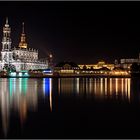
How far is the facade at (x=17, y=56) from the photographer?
358ft

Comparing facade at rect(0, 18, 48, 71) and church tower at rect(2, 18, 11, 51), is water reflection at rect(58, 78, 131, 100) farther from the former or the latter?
church tower at rect(2, 18, 11, 51)

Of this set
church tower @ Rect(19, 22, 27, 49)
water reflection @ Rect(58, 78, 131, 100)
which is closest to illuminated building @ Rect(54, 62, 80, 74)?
church tower @ Rect(19, 22, 27, 49)

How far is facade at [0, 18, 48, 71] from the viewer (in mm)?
109125

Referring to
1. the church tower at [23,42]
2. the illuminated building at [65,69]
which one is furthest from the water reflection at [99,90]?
the church tower at [23,42]

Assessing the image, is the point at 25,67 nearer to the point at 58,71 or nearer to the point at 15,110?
the point at 58,71

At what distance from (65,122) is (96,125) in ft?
4.03

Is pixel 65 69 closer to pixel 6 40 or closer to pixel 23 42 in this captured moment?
pixel 23 42

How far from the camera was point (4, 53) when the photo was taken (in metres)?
110

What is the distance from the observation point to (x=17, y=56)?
368 feet

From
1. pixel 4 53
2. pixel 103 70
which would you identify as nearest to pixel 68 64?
pixel 103 70

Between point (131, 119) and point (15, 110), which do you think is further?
point (15, 110)

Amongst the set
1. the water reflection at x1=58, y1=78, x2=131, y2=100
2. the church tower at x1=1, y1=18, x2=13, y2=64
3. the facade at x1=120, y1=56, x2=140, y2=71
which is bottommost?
the water reflection at x1=58, y1=78, x2=131, y2=100

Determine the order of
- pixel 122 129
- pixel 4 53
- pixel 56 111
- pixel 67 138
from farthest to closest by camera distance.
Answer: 1. pixel 4 53
2. pixel 56 111
3. pixel 122 129
4. pixel 67 138

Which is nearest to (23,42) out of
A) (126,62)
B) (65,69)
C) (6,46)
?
(6,46)
